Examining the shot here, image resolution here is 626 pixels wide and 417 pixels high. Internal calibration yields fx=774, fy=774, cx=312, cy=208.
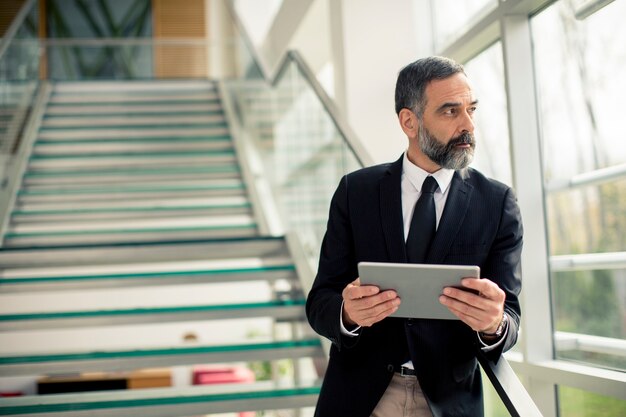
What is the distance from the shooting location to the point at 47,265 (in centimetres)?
485

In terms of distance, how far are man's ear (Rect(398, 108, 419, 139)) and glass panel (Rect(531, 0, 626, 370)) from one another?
64.4 inches

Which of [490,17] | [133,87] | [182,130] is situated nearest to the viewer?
[490,17]

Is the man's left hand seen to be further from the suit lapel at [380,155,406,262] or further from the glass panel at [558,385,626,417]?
the glass panel at [558,385,626,417]

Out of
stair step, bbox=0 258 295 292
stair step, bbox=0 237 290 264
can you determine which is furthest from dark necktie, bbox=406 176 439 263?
stair step, bbox=0 237 290 264

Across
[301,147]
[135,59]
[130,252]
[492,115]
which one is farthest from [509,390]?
[135,59]

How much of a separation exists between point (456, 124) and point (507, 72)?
6.84 ft

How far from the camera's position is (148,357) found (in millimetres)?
3873

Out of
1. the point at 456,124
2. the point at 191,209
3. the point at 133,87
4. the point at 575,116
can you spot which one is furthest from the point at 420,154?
the point at 133,87

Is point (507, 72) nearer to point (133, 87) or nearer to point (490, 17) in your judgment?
point (490, 17)

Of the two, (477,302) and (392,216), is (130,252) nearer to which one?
(392,216)

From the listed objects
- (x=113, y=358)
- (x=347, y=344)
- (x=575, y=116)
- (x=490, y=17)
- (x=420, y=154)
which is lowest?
(x=113, y=358)

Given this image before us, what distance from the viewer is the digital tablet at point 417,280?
1.61m

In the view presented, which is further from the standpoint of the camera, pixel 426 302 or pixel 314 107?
pixel 314 107

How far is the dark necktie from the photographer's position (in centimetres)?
189
